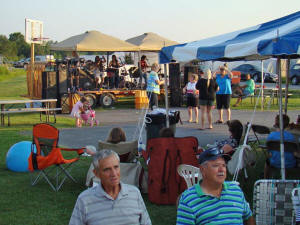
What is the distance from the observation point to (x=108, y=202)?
3.32 meters

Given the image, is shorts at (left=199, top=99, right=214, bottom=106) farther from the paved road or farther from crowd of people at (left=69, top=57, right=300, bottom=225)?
crowd of people at (left=69, top=57, right=300, bottom=225)

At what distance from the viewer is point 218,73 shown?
13.6 meters

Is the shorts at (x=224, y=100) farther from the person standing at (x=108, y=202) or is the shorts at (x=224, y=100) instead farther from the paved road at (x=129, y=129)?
the person standing at (x=108, y=202)

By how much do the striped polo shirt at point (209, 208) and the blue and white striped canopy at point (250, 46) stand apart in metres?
2.63

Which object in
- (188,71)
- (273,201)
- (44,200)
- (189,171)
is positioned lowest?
(44,200)

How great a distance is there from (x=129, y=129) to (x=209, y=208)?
10396 mm

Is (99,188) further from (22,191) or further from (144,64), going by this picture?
(144,64)

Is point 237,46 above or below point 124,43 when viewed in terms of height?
below

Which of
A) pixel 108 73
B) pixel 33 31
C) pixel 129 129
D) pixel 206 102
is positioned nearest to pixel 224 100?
pixel 206 102

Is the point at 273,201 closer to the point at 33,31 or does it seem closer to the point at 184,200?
the point at 184,200

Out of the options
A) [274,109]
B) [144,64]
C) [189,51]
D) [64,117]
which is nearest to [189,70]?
[144,64]

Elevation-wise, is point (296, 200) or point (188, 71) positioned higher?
point (188, 71)

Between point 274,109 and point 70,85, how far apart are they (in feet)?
26.6

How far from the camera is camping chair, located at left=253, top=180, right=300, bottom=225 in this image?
14.7 ft
